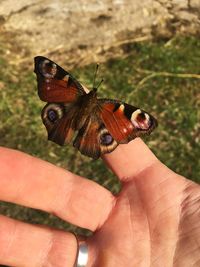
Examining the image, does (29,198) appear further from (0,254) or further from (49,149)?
(49,149)

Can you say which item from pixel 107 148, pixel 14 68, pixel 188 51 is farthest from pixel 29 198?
pixel 188 51

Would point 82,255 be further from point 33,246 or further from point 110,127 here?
point 110,127

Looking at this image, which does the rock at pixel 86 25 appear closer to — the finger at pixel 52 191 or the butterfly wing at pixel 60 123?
the butterfly wing at pixel 60 123

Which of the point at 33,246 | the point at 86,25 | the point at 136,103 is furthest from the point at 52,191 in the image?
the point at 86,25

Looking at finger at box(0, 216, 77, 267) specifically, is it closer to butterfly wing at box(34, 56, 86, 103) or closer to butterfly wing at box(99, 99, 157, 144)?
butterfly wing at box(99, 99, 157, 144)

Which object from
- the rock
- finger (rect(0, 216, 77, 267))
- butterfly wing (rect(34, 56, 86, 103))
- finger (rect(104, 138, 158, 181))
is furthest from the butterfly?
the rock

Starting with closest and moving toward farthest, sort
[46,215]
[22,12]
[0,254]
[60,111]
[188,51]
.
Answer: [0,254] → [60,111] → [46,215] → [22,12] → [188,51]
